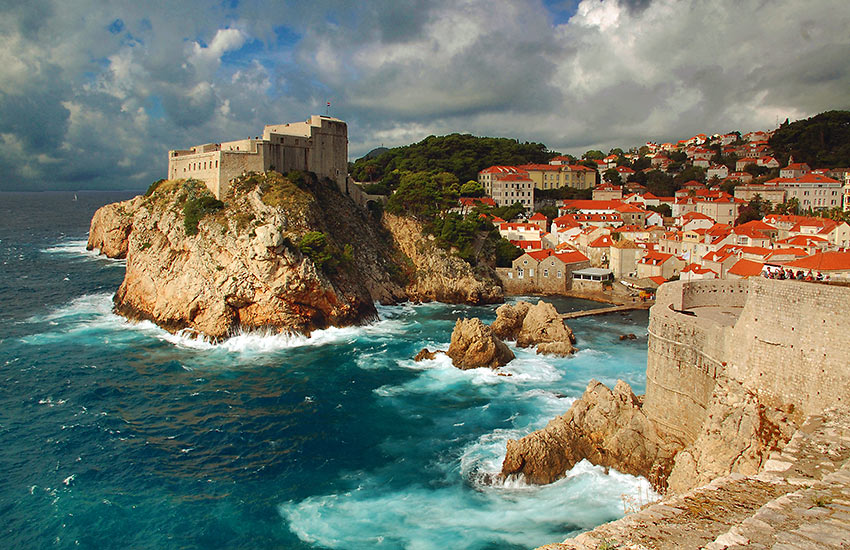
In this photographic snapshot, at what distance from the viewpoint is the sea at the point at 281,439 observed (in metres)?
16.2

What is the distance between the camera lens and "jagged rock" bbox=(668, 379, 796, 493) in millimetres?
12156

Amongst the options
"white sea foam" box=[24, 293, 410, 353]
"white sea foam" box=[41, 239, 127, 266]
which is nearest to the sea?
"white sea foam" box=[24, 293, 410, 353]

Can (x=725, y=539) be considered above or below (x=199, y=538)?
above

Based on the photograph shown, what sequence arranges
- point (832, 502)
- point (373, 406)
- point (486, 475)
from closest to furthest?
1. point (832, 502)
2. point (486, 475)
3. point (373, 406)

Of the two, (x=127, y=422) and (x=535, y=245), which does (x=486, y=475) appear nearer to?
(x=127, y=422)

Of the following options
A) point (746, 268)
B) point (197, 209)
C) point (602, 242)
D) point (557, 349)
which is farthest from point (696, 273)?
point (197, 209)

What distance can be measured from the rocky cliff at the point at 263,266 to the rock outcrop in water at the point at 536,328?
10625 mm

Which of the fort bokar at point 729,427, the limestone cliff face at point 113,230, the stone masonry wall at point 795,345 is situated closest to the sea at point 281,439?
the fort bokar at point 729,427

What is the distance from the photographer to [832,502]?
7.40 meters

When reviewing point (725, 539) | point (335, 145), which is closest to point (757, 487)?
point (725, 539)

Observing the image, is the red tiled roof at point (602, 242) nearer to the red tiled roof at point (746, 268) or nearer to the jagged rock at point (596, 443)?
the red tiled roof at point (746, 268)

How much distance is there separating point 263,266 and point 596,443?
24685mm

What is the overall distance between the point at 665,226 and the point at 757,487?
68.3 metres

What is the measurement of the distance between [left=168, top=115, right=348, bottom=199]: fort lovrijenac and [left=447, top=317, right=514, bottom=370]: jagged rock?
941 inches
